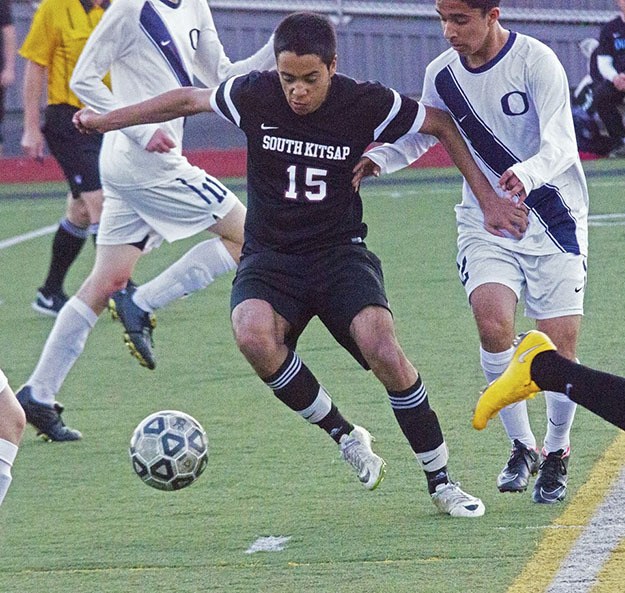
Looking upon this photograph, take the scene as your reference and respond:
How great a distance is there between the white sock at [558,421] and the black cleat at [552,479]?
3cm

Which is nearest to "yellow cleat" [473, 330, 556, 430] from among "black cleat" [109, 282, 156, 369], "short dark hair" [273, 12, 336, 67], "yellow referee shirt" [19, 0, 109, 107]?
"short dark hair" [273, 12, 336, 67]

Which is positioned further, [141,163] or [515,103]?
[141,163]

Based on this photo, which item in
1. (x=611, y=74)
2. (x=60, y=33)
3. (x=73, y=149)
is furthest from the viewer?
(x=611, y=74)

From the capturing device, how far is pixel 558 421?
200 inches

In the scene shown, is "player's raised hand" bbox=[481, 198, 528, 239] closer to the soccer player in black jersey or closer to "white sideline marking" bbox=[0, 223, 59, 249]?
the soccer player in black jersey

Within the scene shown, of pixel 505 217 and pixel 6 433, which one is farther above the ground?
pixel 505 217

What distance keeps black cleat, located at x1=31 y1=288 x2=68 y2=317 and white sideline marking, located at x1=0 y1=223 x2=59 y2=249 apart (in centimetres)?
335

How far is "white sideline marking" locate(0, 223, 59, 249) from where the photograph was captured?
12898mm

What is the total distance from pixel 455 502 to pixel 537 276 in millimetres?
835

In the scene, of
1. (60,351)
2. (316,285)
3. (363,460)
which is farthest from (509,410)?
(60,351)

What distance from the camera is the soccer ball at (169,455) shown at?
509cm

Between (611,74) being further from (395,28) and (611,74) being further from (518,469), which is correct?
(518,469)

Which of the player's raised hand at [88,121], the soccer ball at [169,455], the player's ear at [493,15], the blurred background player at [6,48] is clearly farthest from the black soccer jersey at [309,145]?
the blurred background player at [6,48]

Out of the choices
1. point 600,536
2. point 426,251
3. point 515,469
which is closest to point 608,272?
point 426,251
